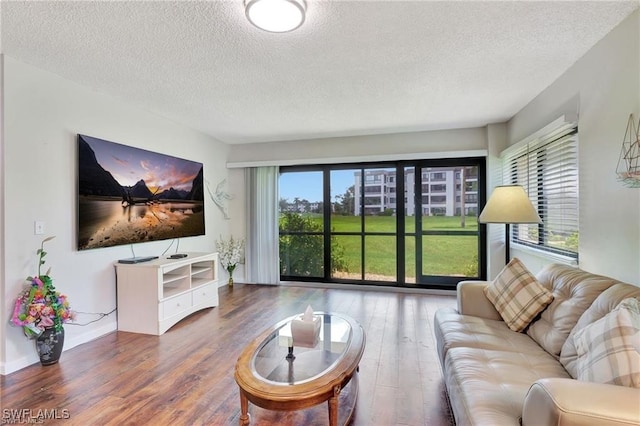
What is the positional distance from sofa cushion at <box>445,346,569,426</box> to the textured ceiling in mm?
2021

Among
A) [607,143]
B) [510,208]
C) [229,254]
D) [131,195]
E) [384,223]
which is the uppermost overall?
[607,143]

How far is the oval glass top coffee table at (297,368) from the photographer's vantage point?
4.75ft

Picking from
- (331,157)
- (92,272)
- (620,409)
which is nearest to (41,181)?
(92,272)

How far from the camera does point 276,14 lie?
1.74m

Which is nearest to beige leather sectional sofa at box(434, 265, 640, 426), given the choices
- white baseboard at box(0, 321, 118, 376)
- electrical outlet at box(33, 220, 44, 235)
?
white baseboard at box(0, 321, 118, 376)

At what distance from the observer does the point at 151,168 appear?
3609mm

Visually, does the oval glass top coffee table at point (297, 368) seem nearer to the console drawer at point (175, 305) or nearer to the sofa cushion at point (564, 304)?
the sofa cushion at point (564, 304)

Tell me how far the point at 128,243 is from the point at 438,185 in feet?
13.9

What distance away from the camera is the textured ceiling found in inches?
71.1

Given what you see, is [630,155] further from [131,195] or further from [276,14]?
[131,195]

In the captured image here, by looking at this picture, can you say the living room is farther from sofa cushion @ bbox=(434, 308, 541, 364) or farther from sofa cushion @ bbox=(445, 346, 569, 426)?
sofa cushion @ bbox=(445, 346, 569, 426)


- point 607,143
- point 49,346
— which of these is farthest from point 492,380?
point 49,346

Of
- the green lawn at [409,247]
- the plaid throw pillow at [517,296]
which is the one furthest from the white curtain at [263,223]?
the plaid throw pillow at [517,296]

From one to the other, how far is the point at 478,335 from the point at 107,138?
150 inches
